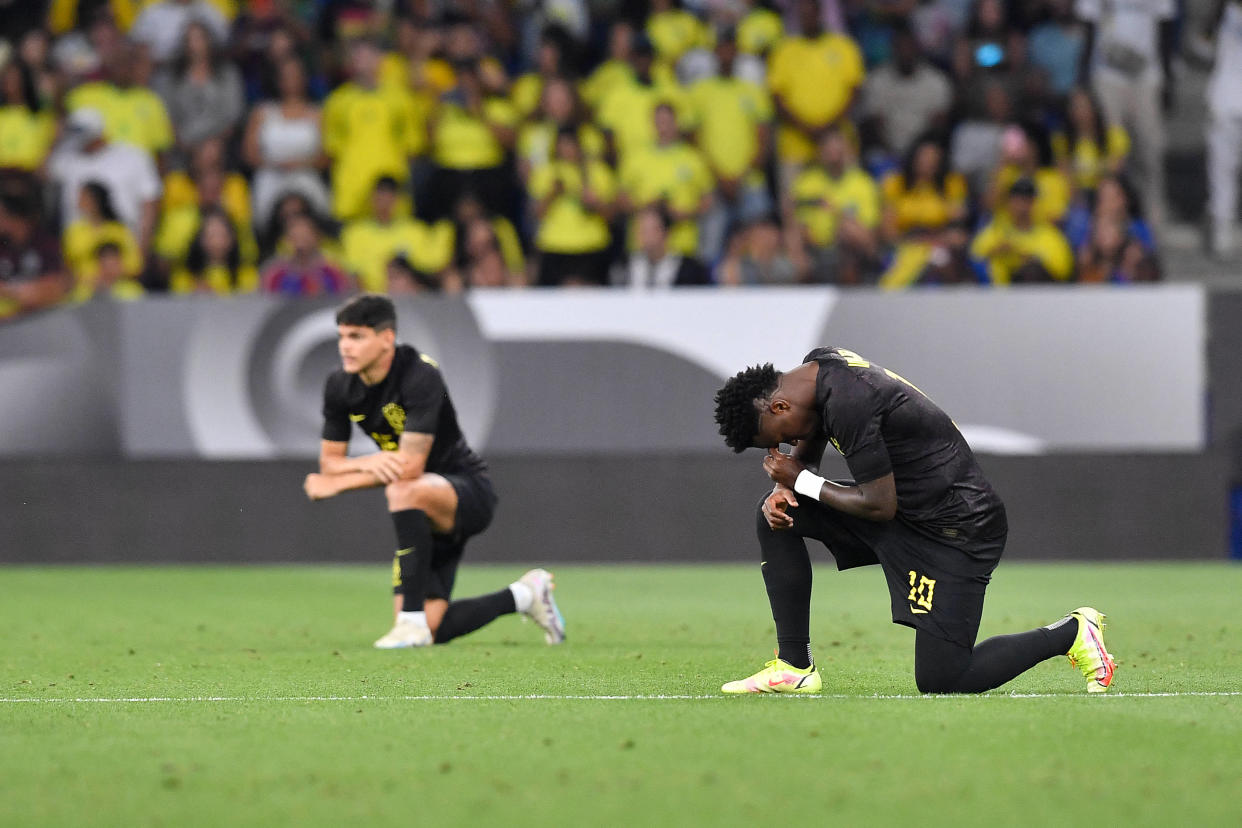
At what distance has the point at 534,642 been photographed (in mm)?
9180

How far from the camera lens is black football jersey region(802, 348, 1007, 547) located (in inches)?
253

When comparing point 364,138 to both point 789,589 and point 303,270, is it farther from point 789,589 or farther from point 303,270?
point 789,589

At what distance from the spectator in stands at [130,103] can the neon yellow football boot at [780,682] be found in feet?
37.3

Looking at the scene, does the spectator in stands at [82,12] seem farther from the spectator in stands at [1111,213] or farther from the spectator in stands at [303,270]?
the spectator in stands at [1111,213]

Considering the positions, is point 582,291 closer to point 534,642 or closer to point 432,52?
point 432,52

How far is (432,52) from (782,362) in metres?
5.00

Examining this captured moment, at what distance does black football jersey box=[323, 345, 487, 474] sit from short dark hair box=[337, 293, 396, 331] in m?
0.27

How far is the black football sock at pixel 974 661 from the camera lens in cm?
650

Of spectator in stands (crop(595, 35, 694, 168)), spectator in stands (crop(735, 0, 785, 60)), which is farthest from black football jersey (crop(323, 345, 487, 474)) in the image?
spectator in stands (crop(735, 0, 785, 60))

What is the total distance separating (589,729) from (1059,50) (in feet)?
42.0

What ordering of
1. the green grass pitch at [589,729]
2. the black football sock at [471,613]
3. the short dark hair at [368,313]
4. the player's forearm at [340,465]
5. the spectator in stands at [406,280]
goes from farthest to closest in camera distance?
the spectator in stands at [406,280] < the black football sock at [471,613] < the player's forearm at [340,465] < the short dark hair at [368,313] < the green grass pitch at [589,729]

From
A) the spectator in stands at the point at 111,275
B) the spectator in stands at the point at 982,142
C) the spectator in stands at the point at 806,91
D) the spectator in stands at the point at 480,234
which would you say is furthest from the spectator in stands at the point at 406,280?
the spectator in stands at the point at 982,142

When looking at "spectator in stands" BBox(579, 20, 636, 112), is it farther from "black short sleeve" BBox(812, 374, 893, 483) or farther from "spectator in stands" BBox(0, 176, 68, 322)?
"black short sleeve" BBox(812, 374, 893, 483)

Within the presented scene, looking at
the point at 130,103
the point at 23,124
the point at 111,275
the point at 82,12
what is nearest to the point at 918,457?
the point at 111,275
